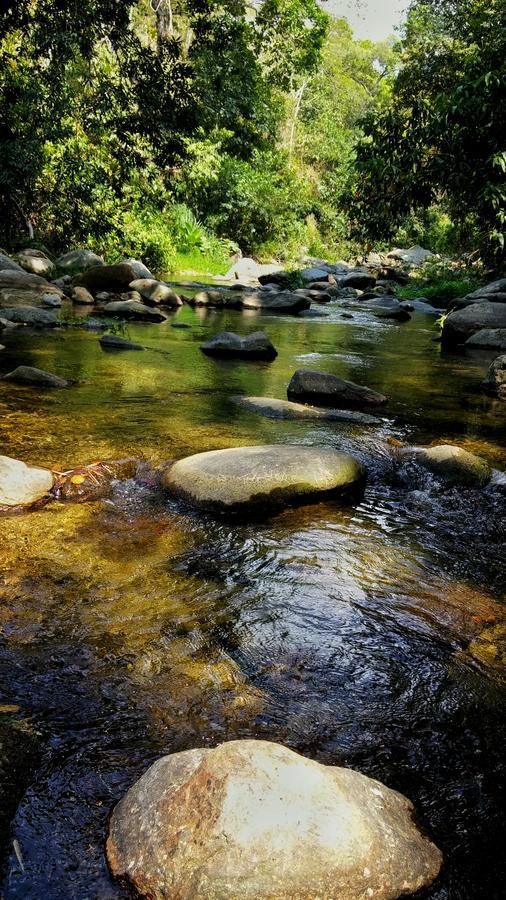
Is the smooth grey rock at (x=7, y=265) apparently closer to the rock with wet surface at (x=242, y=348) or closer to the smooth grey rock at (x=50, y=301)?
the smooth grey rock at (x=50, y=301)

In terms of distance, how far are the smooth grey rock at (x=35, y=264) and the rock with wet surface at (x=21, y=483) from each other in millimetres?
12376

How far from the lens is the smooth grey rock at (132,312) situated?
1161 centimetres

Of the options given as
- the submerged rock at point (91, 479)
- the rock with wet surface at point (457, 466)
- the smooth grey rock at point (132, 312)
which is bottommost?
the smooth grey rock at point (132, 312)

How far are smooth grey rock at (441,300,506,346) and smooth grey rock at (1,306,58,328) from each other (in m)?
6.77

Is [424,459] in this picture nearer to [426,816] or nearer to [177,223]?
[426,816]

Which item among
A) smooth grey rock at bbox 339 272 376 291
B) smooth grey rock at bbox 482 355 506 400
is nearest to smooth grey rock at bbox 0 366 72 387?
smooth grey rock at bbox 482 355 506 400

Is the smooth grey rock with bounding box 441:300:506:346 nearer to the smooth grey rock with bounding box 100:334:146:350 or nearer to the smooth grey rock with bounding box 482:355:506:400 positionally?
the smooth grey rock with bounding box 482:355:506:400

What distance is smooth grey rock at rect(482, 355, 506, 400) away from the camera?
23.6 ft

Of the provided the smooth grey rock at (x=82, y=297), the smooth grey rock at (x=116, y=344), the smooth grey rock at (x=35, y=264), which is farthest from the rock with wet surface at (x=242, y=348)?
the smooth grey rock at (x=35, y=264)

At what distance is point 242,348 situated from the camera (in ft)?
27.5

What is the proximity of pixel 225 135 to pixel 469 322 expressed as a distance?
1676 centimetres

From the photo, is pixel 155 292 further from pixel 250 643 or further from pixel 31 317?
pixel 250 643

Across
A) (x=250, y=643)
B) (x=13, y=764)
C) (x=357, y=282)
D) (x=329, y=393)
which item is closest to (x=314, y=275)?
(x=357, y=282)

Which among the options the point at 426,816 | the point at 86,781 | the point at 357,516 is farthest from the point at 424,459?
the point at 86,781
